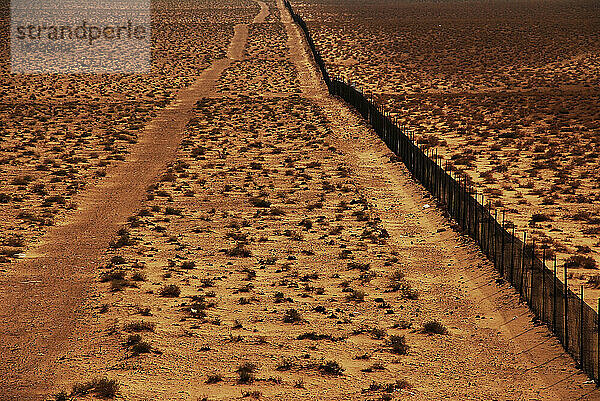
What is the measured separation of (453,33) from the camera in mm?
85562

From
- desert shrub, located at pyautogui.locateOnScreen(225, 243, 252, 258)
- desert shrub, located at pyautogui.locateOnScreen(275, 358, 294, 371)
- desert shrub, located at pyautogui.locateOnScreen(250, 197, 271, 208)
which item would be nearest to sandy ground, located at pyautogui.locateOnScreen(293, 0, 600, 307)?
desert shrub, located at pyautogui.locateOnScreen(275, 358, 294, 371)

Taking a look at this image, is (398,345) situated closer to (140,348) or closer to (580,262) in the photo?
(140,348)

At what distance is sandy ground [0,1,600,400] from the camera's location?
11586mm

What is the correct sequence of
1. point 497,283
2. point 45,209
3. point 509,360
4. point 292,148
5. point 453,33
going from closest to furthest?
point 509,360 → point 497,283 → point 45,209 → point 292,148 → point 453,33

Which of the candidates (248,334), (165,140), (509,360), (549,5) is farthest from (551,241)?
(549,5)

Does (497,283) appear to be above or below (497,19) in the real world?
below

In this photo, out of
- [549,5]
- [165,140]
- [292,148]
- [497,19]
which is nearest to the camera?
[292,148]

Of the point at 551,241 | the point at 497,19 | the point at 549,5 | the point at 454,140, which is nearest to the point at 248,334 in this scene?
the point at 551,241

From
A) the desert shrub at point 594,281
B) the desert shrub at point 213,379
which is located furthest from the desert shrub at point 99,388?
the desert shrub at point 594,281

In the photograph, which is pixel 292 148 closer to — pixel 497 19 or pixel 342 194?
pixel 342 194

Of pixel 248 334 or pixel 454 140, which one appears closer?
pixel 248 334

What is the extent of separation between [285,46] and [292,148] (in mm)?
47879

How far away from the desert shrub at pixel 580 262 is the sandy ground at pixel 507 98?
50 millimetres

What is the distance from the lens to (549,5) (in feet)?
436
